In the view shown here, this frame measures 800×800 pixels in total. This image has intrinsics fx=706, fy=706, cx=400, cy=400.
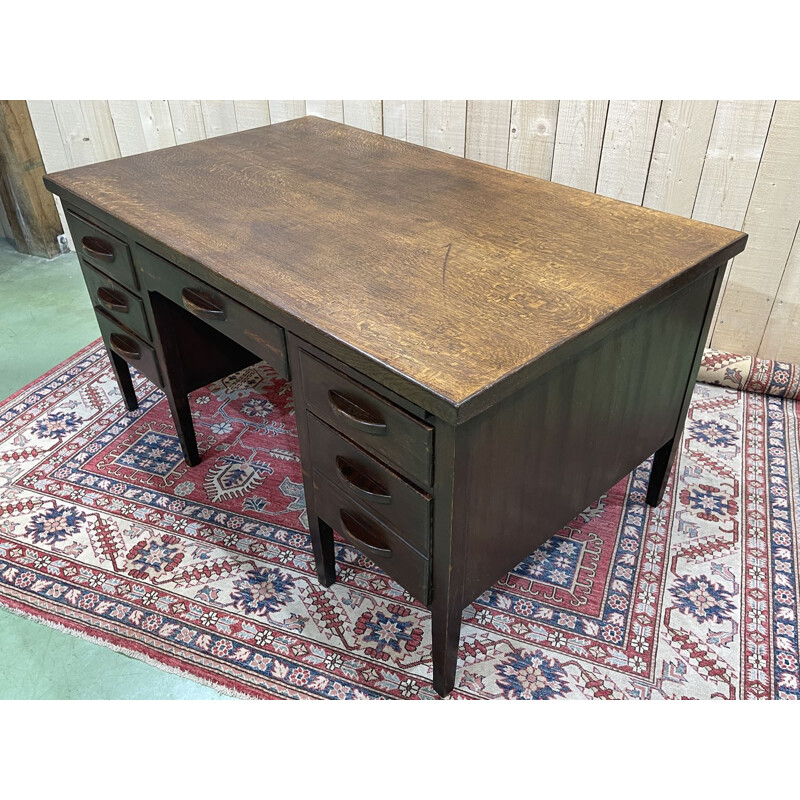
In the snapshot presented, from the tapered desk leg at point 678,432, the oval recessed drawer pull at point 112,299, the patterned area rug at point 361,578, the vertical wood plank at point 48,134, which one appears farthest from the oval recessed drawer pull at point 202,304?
the vertical wood plank at point 48,134

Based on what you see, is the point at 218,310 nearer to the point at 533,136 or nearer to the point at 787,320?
the point at 533,136

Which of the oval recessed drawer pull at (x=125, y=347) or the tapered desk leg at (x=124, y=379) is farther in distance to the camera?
the tapered desk leg at (x=124, y=379)

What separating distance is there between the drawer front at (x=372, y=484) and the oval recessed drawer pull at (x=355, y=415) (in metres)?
0.07

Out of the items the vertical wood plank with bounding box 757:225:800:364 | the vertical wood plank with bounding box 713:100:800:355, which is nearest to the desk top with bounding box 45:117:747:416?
the vertical wood plank with bounding box 713:100:800:355

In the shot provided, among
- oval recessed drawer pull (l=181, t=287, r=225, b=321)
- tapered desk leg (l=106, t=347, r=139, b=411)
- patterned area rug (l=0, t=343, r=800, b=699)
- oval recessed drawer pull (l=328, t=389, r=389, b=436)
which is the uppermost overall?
oval recessed drawer pull (l=181, t=287, r=225, b=321)

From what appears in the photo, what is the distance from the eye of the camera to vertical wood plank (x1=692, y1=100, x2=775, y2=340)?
1878 millimetres

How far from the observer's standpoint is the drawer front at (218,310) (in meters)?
1.28

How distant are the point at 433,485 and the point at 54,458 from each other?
1.37 meters

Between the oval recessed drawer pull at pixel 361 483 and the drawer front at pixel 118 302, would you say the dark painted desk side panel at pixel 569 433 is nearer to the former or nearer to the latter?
the oval recessed drawer pull at pixel 361 483

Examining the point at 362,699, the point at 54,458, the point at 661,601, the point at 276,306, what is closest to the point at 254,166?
the point at 276,306

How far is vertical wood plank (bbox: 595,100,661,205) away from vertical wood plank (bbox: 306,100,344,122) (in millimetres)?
889

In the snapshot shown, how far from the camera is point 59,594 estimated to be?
62.7 inches

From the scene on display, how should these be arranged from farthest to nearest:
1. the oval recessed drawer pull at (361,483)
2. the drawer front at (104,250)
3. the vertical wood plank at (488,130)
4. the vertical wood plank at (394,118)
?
the vertical wood plank at (394,118), the vertical wood plank at (488,130), the drawer front at (104,250), the oval recessed drawer pull at (361,483)

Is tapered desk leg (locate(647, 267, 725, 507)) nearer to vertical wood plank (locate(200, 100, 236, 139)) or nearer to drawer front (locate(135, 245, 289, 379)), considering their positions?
drawer front (locate(135, 245, 289, 379))
